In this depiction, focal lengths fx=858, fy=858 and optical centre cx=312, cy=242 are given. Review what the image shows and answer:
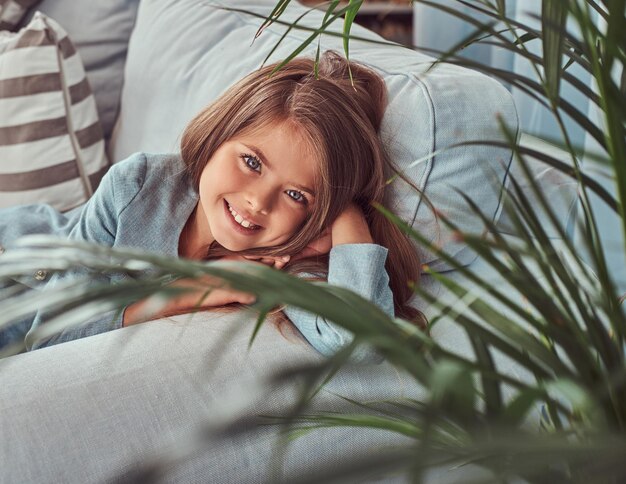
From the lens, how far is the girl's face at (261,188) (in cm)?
106

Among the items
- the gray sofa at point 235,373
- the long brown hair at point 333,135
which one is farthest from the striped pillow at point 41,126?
the long brown hair at point 333,135

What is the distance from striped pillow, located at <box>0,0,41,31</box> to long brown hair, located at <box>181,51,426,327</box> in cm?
80

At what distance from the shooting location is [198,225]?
120cm

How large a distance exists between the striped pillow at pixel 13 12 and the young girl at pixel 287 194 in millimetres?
733

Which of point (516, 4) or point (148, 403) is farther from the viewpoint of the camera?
point (516, 4)

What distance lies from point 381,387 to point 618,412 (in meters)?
0.47

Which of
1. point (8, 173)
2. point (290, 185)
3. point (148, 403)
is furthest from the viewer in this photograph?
point (8, 173)

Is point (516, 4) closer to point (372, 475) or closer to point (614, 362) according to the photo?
point (614, 362)

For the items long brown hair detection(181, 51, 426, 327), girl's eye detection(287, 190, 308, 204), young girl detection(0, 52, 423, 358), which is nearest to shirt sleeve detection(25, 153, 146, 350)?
young girl detection(0, 52, 423, 358)

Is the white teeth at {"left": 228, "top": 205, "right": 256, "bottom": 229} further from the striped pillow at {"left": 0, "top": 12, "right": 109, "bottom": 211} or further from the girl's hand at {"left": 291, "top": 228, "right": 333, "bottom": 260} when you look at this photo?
the striped pillow at {"left": 0, "top": 12, "right": 109, "bottom": 211}

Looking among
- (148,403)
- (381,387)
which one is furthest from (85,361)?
(381,387)

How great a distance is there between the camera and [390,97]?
1.10 m

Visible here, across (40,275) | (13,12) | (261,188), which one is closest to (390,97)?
(261,188)

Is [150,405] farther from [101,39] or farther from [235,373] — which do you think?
[101,39]
